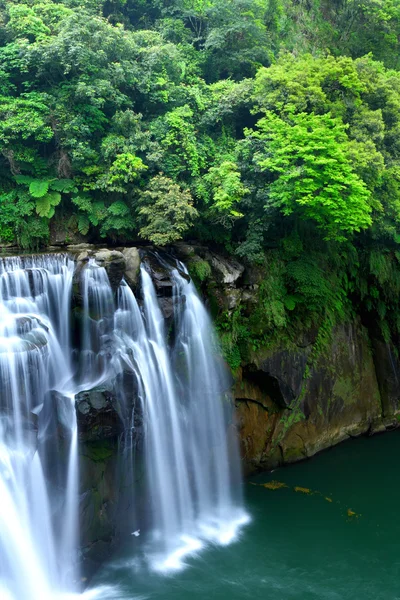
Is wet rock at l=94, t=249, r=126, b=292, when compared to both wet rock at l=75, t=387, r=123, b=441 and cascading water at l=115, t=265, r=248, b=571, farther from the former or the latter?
wet rock at l=75, t=387, r=123, b=441

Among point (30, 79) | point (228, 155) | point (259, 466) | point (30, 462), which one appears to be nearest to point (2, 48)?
point (30, 79)

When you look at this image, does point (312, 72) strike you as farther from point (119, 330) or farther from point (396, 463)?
point (396, 463)

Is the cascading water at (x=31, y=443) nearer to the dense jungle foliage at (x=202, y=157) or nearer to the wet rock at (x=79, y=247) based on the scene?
the wet rock at (x=79, y=247)

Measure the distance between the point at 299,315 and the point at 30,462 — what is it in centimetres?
843

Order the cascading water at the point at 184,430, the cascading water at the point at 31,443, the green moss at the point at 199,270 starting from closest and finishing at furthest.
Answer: the cascading water at the point at 31,443, the cascading water at the point at 184,430, the green moss at the point at 199,270

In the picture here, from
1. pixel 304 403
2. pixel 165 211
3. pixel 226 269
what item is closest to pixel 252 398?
pixel 304 403

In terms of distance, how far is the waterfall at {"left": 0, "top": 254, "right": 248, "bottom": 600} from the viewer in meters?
8.63

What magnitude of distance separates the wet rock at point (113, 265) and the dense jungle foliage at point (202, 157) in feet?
4.53

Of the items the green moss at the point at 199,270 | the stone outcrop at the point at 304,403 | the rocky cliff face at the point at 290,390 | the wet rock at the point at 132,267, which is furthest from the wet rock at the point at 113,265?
the stone outcrop at the point at 304,403

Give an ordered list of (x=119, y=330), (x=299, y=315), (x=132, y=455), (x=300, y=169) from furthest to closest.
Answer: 1. (x=299, y=315)
2. (x=300, y=169)
3. (x=119, y=330)
4. (x=132, y=455)

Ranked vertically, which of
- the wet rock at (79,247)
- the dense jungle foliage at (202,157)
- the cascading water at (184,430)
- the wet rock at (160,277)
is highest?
the dense jungle foliage at (202,157)

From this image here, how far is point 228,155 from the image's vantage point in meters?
14.0

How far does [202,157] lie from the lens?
46.5ft

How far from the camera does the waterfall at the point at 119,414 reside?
863 centimetres
